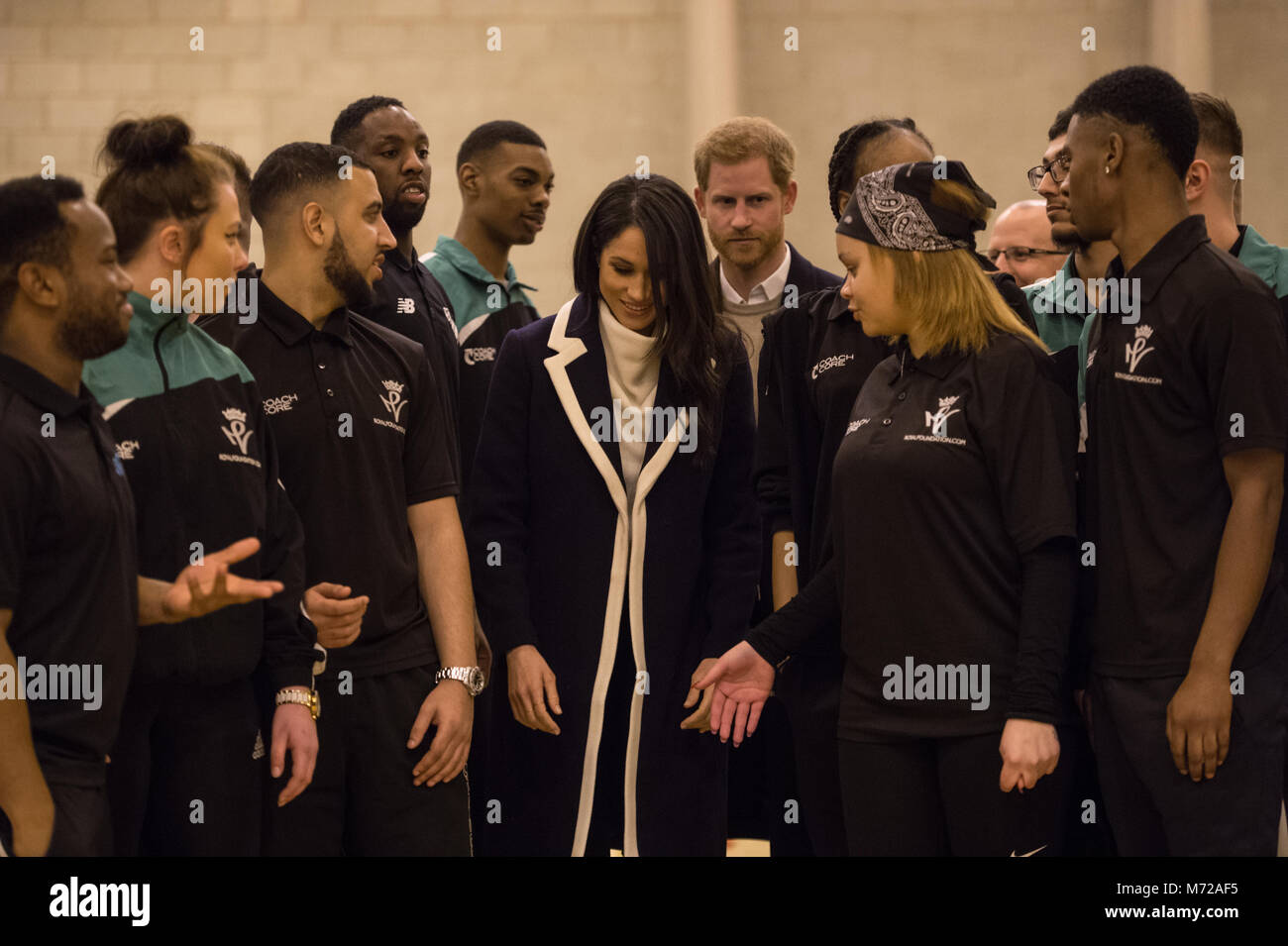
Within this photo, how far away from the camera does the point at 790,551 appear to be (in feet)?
9.41

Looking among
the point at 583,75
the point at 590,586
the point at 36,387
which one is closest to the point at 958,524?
the point at 590,586

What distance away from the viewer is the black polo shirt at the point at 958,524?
2.27 metres

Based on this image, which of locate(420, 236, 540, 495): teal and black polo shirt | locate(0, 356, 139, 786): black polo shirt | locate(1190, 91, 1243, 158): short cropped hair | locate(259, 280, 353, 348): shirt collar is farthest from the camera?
locate(420, 236, 540, 495): teal and black polo shirt

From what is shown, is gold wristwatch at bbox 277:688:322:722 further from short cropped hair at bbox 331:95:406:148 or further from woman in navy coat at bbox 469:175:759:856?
short cropped hair at bbox 331:95:406:148

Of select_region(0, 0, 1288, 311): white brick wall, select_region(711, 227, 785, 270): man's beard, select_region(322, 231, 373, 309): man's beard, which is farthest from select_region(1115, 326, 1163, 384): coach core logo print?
select_region(0, 0, 1288, 311): white brick wall

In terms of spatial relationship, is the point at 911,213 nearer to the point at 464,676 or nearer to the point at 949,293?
the point at 949,293

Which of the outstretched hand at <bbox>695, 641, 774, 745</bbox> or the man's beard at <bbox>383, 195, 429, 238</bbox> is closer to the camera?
the outstretched hand at <bbox>695, 641, 774, 745</bbox>

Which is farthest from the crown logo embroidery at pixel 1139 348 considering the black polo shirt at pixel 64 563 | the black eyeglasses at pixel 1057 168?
the black polo shirt at pixel 64 563

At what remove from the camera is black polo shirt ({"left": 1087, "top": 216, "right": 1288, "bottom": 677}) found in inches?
89.6

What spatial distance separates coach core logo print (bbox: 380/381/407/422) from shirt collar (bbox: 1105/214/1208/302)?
1.46 metres

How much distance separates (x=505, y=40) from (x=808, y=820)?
5213 mm

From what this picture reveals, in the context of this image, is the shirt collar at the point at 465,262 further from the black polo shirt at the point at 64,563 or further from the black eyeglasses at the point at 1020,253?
the black polo shirt at the point at 64,563

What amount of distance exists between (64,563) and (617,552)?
1099mm

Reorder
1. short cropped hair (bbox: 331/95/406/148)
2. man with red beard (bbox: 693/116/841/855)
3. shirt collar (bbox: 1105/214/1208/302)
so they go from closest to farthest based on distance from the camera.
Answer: shirt collar (bbox: 1105/214/1208/302), man with red beard (bbox: 693/116/841/855), short cropped hair (bbox: 331/95/406/148)
